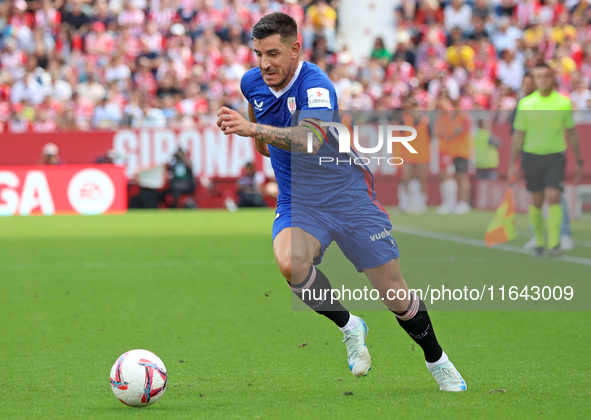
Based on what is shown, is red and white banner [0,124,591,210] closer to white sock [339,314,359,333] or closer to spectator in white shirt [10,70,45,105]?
spectator in white shirt [10,70,45,105]

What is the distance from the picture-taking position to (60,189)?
1898 centimetres

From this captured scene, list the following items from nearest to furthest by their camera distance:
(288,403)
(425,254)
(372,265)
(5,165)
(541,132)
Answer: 1. (288,403)
2. (372,265)
3. (541,132)
4. (425,254)
5. (5,165)

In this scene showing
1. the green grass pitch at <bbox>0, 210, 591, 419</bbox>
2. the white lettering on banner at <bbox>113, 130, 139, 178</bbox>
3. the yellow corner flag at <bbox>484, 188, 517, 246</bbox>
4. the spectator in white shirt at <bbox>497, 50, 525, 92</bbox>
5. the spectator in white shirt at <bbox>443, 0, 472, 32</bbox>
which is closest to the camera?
the green grass pitch at <bbox>0, 210, 591, 419</bbox>

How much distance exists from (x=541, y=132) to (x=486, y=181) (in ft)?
27.7

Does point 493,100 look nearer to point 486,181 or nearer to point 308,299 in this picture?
point 486,181

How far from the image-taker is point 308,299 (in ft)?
17.3

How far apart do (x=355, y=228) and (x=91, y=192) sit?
1491 cm

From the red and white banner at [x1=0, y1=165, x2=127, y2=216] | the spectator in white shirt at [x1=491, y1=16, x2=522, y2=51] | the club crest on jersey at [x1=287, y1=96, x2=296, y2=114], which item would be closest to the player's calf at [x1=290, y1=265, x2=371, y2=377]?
the club crest on jersey at [x1=287, y1=96, x2=296, y2=114]

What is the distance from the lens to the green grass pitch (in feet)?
15.1

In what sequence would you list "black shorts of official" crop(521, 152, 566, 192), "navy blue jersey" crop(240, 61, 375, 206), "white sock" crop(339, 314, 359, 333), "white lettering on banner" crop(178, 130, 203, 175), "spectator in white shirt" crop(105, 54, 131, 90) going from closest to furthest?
"navy blue jersey" crop(240, 61, 375, 206)
"white sock" crop(339, 314, 359, 333)
"black shorts of official" crop(521, 152, 566, 192)
"white lettering on banner" crop(178, 130, 203, 175)
"spectator in white shirt" crop(105, 54, 131, 90)

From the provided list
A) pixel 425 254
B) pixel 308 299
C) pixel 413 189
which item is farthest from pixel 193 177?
pixel 308 299

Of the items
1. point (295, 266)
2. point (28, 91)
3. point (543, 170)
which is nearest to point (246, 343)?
point (295, 266)

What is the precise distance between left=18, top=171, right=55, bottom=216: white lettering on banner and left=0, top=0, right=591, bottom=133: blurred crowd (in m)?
1.44

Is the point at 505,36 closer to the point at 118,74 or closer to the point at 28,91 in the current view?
the point at 118,74
